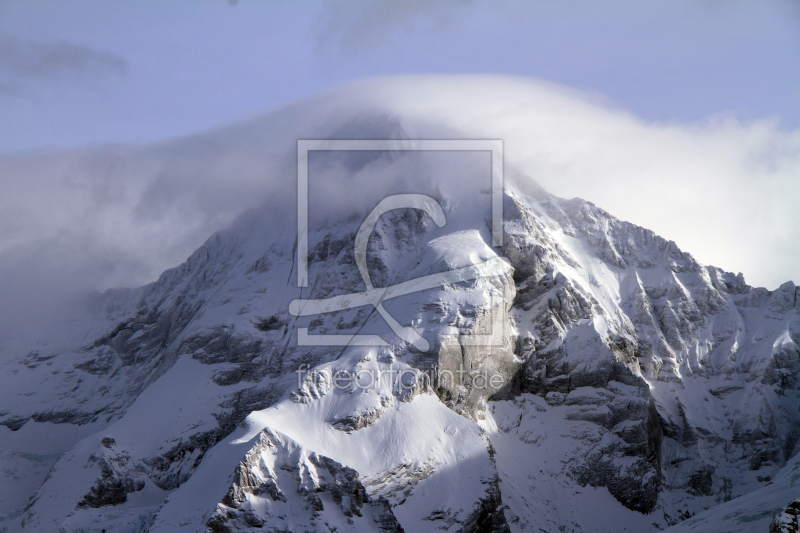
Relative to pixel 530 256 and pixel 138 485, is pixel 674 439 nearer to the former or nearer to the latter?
pixel 530 256

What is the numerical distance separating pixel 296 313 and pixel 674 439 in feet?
292

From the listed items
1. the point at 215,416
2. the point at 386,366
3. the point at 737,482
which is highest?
the point at 386,366

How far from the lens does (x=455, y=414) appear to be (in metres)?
154

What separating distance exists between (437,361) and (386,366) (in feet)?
32.8

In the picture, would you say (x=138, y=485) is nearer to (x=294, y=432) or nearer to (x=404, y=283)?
(x=294, y=432)

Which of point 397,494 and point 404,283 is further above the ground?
point 404,283

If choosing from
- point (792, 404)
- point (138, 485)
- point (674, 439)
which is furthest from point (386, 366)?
point (792, 404)

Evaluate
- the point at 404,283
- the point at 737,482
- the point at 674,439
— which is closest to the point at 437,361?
the point at 404,283

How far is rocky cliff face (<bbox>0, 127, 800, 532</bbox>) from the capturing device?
13338cm

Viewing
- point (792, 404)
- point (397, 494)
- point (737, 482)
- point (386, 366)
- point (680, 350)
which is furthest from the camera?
point (680, 350)

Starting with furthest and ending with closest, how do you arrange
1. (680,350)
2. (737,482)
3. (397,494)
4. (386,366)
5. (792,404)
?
(680,350)
(792,404)
(737,482)
(386,366)
(397,494)

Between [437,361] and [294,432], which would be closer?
[294,432]

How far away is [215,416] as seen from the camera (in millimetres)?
169625

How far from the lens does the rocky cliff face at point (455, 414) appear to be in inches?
5251
